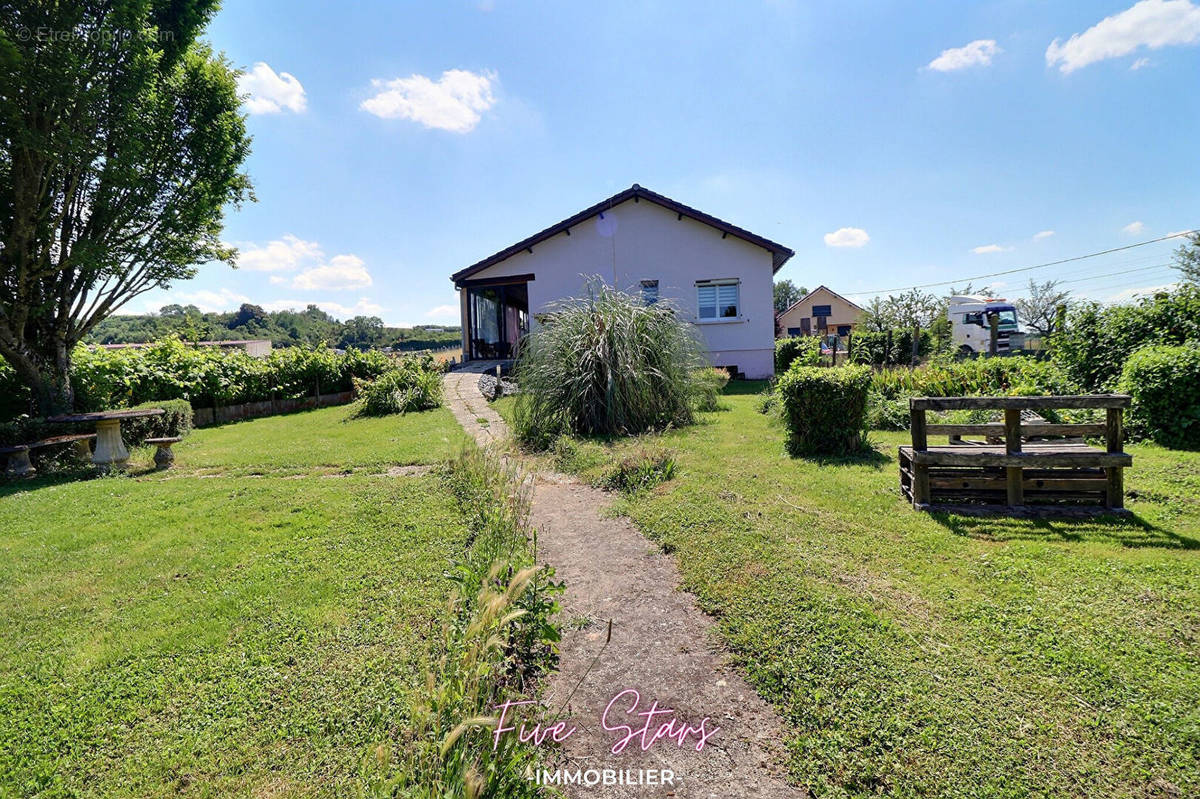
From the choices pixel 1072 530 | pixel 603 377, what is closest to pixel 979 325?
pixel 603 377

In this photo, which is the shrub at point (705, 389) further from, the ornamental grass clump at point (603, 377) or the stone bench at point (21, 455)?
the stone bench at point (21, 455)

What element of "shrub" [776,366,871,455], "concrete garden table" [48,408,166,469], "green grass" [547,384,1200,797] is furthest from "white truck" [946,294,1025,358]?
"concrete garden table" [48,408,166,469]

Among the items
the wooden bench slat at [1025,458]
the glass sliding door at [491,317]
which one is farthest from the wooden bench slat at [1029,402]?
the glass sliding door at [491,317]

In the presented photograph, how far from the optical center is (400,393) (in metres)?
13.0

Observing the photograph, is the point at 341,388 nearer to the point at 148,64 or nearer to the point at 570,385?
the point at 148,64

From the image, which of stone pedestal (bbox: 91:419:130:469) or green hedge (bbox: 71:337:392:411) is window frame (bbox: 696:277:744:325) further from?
stone pedestal (bbox: 91:419:130:469)

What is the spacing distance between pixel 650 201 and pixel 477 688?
17.7 m

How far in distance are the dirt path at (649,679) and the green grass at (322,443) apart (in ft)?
12.8

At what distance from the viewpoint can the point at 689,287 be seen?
1806 centimetres

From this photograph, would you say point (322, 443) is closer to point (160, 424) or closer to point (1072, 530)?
point (160, 424)

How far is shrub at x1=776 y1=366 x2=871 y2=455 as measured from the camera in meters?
6.72

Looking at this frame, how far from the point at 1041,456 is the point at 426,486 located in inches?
238

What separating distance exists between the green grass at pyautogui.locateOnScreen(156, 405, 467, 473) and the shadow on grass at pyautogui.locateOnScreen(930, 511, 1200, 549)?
19.0ft

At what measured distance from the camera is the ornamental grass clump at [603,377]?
8.57 meters
